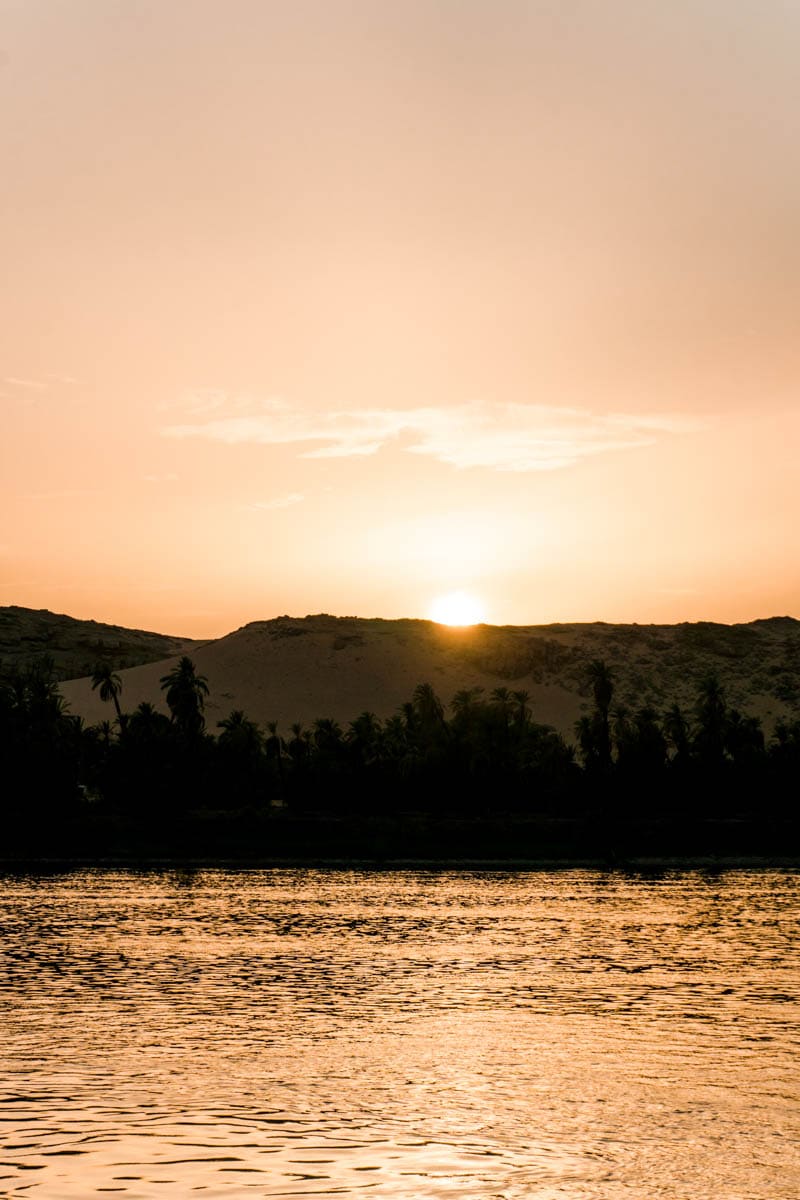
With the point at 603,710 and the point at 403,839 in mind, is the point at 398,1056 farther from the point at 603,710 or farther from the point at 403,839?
the point at 603,710

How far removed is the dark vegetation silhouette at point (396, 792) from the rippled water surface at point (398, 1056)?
180 feet

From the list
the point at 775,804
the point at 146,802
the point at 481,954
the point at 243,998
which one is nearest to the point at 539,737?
the point at 775,804

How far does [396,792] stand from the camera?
130m

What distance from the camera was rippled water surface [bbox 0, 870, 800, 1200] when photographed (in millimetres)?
19703

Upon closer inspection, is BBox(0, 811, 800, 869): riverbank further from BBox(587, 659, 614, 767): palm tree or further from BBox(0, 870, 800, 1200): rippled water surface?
BBox(0, 870, 800, 1200): rippled water surface

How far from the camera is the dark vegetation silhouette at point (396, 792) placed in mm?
115125

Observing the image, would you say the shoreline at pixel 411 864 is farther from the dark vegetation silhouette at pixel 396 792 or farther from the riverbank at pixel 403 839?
the dark vegetation silhouette at pixel 396 792

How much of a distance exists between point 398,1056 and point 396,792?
101 m

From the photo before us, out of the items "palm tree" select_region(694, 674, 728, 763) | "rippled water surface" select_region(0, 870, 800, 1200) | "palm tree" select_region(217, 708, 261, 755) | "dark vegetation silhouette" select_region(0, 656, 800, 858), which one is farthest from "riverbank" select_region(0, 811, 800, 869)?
"rippled water surface" select_region(0, 870, 800, 1200)

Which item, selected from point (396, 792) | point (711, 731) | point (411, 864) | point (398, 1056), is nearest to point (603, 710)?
point (711, 731)

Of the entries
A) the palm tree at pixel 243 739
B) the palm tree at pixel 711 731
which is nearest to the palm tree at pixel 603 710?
the palm tree at pixel 711 731

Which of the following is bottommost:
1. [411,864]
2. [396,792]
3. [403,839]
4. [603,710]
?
[411,864]

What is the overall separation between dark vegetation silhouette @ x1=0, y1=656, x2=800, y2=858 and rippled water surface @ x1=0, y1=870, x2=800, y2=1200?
180 feet

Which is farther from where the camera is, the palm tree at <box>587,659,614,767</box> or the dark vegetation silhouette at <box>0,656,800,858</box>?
the palm tree at <box>587,659,614,767</box>
